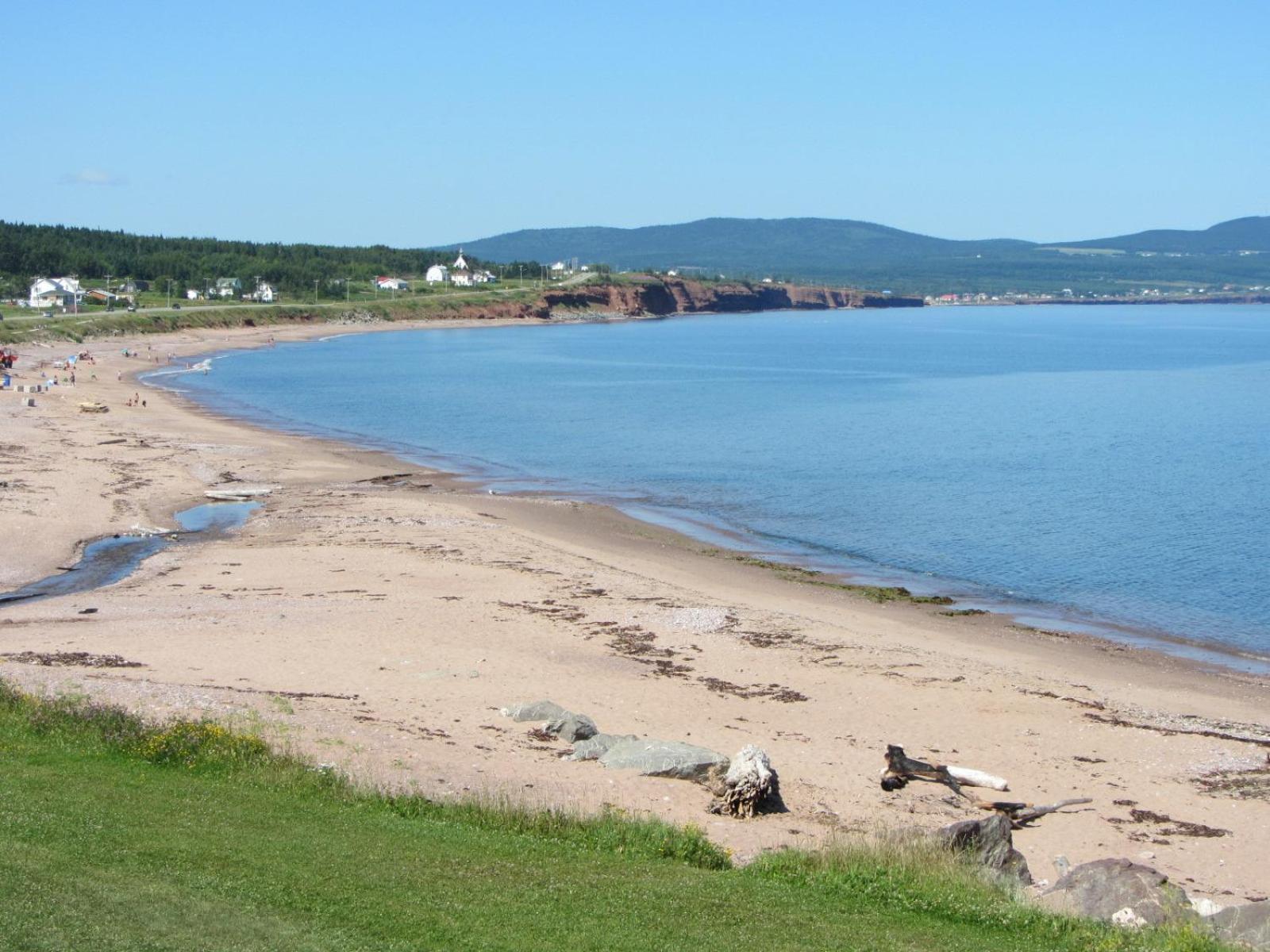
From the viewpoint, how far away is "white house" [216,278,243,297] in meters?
160

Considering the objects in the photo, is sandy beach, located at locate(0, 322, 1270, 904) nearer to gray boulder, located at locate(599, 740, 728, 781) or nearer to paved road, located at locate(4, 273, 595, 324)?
gray boulder, located at locate(599, 740, 728, 781)

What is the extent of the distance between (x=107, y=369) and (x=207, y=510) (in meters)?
52.7

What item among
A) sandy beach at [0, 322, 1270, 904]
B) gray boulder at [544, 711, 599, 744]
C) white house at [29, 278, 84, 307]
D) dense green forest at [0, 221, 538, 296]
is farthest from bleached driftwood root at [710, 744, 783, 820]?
dense green forest at [0, 221, 538, 296]

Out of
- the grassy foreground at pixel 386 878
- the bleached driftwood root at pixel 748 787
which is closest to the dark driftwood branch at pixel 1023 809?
the bleached driftwood root at pixel 748 787

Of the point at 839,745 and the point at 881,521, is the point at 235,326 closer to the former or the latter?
the point at 881,521

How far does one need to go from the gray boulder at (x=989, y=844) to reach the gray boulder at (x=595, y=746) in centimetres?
468

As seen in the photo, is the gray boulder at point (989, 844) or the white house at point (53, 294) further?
the white house at point (53, 294)

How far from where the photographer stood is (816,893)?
11.4m

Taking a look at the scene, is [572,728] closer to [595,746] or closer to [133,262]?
[595,746]

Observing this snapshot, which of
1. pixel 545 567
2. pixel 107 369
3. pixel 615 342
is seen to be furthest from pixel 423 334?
pixel 545 567

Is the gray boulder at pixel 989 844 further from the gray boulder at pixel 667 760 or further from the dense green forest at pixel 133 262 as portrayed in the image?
the dense green forest at pixel 133 262

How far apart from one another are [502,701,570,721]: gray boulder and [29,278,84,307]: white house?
11658 cm

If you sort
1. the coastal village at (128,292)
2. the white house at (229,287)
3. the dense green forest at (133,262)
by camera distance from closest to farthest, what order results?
1. the coastal village at (128,292)
2. the dense green forest at (133,262)
3. the white house at (229,287)

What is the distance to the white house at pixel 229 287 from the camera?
160 m
